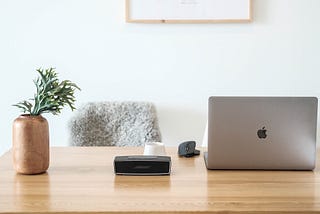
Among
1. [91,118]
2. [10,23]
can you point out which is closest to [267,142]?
[91,118]

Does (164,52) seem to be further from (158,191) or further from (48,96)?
(158,191)

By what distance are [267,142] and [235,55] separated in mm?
1281

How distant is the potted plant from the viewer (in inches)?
57.2

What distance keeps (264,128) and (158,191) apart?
43cm

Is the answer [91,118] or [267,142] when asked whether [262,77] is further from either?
[267,142]

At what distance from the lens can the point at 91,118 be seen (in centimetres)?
252

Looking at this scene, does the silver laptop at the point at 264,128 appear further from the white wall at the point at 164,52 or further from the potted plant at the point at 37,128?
the white wall at the point at 164,52

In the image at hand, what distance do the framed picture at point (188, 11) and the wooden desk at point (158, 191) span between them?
49.0 inches

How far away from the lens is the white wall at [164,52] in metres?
2.68

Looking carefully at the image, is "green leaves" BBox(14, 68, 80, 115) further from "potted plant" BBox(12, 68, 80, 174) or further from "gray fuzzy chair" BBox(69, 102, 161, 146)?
"gray fuzzy chair" BBox(69, 102, 161, 146)

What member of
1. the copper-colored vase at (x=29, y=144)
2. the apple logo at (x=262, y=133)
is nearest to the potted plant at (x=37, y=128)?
the copper-colored vase at (x=29, y=144)

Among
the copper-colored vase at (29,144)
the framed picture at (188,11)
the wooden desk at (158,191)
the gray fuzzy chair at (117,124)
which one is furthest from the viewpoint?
the framed picture at (188,11)

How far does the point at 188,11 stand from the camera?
8.70 ft

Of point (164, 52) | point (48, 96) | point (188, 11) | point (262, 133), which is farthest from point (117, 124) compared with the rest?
point (262, 133)
